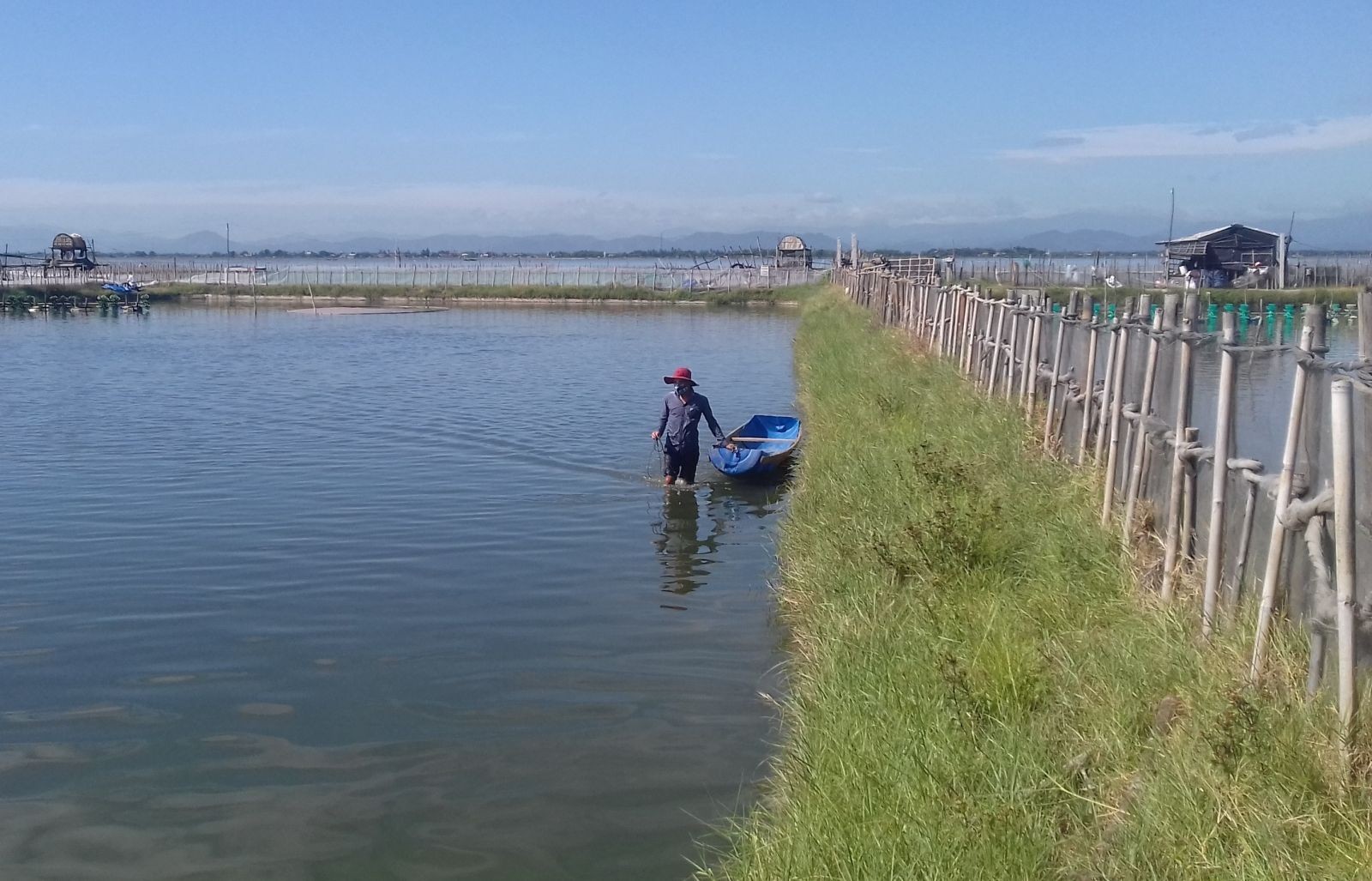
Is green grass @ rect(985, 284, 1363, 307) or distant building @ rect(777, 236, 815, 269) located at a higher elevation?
distant building @ rect(777, 236, 815, 269)

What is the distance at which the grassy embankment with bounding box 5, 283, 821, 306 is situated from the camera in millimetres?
66625

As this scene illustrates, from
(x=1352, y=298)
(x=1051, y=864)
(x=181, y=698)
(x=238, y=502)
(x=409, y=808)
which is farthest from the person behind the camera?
(x=1352, y=298)

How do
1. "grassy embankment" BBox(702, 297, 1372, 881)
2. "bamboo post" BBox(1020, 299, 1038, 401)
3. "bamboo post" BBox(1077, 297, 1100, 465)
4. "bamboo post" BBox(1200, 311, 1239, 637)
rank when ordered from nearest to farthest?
"grassy embankment" BBox(702, 297, 1372, 881) → "bamboo post" BBox(1200, 311, 1239, 637) → "bamboo post" BBox(1077, 297, 1100, 465) → "bamboo post" BBox(1020, 299, 1038, 401)

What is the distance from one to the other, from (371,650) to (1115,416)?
18.7 ft

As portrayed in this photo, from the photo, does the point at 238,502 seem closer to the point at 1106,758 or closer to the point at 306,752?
the point at 306,752

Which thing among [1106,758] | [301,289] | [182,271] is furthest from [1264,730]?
[182,271]

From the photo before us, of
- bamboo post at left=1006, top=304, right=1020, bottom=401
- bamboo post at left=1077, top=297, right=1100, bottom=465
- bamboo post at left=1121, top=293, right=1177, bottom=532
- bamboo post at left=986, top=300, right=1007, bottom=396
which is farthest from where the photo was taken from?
bamboo post at left=986, top=300, right=1007, bottom=396

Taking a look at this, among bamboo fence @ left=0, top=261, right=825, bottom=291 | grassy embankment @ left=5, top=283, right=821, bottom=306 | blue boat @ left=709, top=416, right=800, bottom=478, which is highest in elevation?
bamboo fence @ left=0, top=261, right=825, bottom=291

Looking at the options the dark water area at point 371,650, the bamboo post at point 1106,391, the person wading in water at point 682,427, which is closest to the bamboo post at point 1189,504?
the bamboo post at point 1106,391

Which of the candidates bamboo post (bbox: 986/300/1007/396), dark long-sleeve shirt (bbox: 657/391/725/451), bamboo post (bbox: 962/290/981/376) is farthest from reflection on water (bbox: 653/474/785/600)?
bamboo post (bbox: 962/290/981/376)

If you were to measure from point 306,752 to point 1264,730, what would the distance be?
529cm

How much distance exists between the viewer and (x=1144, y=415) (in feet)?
27.5

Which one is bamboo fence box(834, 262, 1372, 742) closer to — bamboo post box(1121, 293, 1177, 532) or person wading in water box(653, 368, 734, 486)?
bamboo post box(1121, 293, 1177, 532)

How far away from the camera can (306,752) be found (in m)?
7.60
